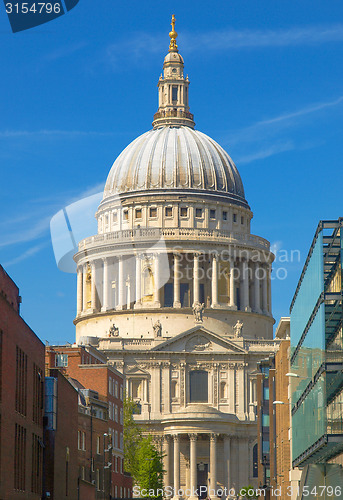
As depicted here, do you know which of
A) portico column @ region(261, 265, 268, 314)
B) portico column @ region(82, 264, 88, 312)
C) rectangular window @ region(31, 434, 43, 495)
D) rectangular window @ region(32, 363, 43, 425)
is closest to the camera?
rectangular window @ region(31, 434, 43, 495)

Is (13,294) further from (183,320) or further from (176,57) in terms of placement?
(176,57)

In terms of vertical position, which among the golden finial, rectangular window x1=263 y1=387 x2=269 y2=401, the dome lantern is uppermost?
the golden finial

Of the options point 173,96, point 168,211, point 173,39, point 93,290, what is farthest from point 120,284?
point 173,39

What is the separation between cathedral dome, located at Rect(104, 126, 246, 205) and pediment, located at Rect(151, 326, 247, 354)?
85.1 feet

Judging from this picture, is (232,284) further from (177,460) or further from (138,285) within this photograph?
(177,460)

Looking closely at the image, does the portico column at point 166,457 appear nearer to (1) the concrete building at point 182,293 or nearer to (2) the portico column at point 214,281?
(1) the concrete building at point 182,293

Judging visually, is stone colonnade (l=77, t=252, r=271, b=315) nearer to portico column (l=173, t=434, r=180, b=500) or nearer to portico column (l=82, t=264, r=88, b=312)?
portico column (l=82, t=264, r=88, b=312)

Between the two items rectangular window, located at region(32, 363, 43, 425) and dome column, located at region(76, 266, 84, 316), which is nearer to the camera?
rectangular window, located at region(32, 363, 43, 425)

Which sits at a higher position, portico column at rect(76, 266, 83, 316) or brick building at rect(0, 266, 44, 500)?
portico column at rect(76, 266, 83, 316)

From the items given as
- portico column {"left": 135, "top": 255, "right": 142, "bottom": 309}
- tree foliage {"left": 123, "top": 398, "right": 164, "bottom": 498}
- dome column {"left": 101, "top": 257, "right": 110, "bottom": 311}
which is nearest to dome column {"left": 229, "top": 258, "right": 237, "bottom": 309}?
portico column {"left": 135, "top": 255, "right": 142, "bottom": 309}

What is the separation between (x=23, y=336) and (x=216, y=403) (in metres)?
100

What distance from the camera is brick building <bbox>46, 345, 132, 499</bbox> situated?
310ft

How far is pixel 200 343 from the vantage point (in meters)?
156

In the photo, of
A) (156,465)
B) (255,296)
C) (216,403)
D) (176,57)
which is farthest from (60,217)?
(176,57)
